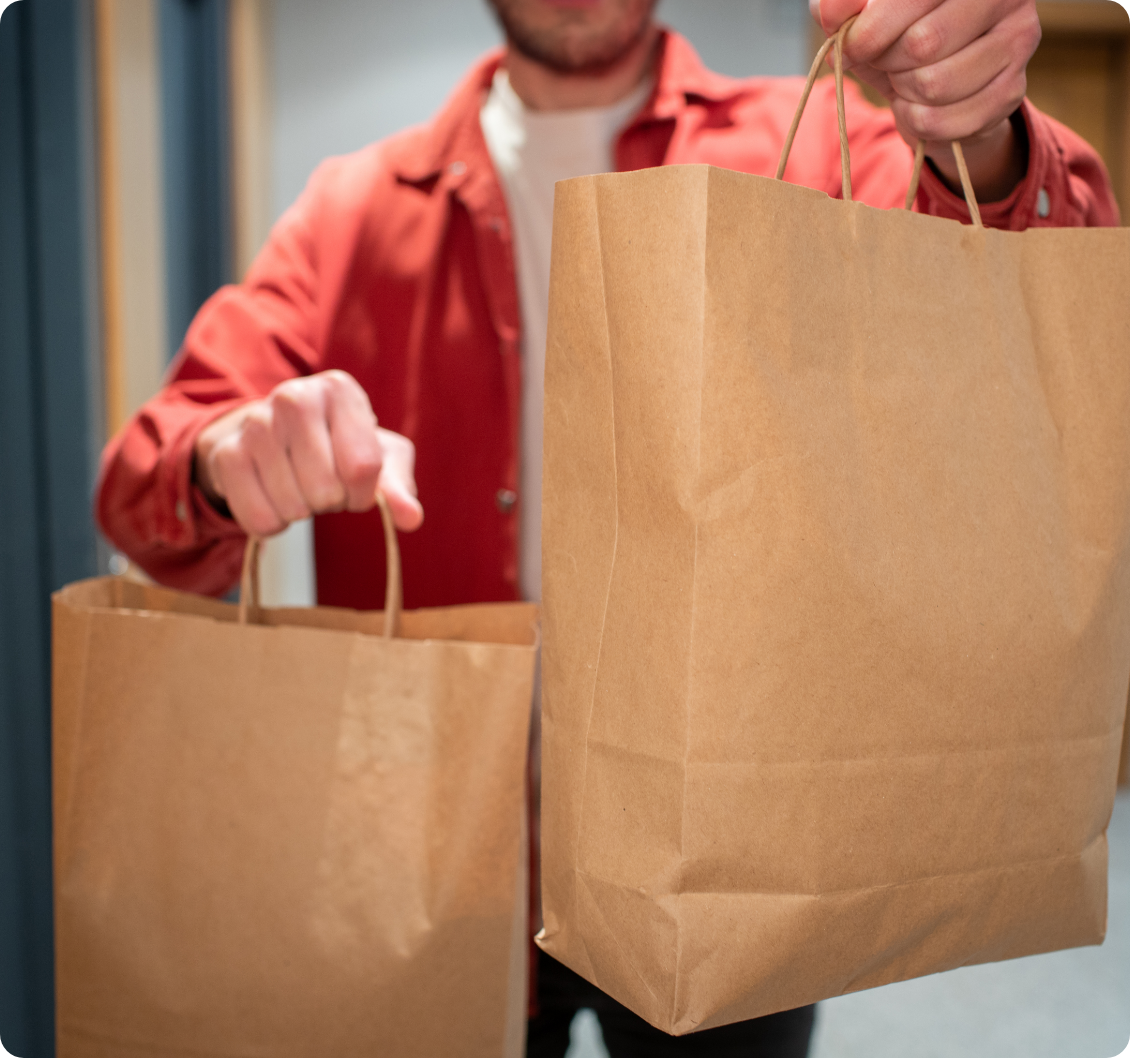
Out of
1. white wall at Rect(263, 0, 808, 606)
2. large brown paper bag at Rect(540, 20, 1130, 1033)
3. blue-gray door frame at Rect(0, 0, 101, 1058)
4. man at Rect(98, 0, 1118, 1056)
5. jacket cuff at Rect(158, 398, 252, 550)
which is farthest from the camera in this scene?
white wall at Rect(263, 0, 808, 606)

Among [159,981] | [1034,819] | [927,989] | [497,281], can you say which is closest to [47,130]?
[497,281]

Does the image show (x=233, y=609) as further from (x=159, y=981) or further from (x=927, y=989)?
(x=927, y=989)

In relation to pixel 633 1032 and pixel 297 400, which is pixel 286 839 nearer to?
pixel 297 400

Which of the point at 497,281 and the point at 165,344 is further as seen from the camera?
the point at 165,344

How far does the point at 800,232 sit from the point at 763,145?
0.52m

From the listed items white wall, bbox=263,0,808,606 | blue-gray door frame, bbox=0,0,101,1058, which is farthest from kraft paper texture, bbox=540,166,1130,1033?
white wall, bbox=263,0,808,606

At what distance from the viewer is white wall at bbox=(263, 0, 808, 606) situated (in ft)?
6.86

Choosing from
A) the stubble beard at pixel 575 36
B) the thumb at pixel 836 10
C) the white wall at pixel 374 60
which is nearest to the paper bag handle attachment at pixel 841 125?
the thumb at pixel 836 10

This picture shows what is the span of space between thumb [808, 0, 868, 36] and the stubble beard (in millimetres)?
530

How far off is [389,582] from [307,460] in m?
0.09

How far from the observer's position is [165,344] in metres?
1.48

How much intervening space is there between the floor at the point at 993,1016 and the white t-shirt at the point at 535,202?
1.08 m

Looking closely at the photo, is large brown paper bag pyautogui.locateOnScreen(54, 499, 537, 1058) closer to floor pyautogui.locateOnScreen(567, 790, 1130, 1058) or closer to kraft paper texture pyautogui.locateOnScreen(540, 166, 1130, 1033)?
kraft paper texture pyautogui.locateOnScreen(540, 166, 1130, 1033)

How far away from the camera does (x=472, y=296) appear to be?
0.88 m
